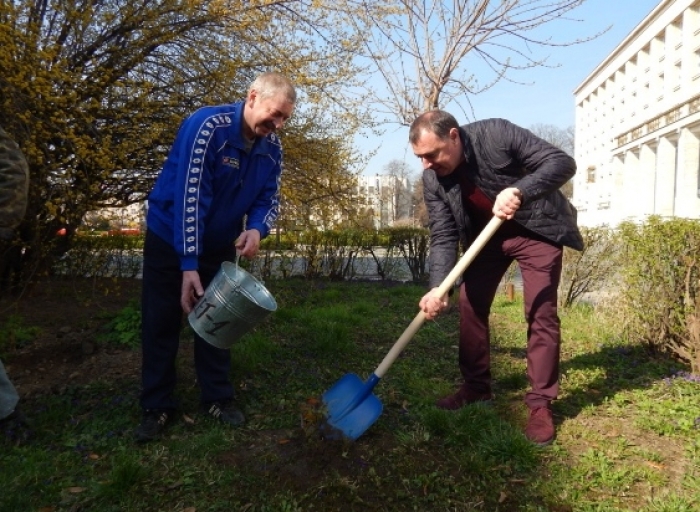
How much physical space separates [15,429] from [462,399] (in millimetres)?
2426

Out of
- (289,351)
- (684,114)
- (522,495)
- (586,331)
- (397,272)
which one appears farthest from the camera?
(684,114)

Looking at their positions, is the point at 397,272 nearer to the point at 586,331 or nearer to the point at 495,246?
the point at 586,331

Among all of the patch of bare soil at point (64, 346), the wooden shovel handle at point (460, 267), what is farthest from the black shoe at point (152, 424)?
the wooden shovel handle at point (460, 267)

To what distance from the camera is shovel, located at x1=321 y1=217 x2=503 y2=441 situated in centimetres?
266

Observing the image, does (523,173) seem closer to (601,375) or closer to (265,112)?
(265,112)

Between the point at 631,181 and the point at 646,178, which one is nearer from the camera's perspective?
the point at 646,178

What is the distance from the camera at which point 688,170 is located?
30.7 meters

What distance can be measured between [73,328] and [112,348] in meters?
0.97

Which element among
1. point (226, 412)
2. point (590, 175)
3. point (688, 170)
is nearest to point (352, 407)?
point (226, 412)

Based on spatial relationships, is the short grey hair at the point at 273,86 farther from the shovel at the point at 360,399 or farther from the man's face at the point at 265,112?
the shovel at the point at 360,399

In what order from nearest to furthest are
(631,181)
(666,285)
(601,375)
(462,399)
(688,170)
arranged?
(462,399), (601,375), (666,285), (688,170), (631,181)

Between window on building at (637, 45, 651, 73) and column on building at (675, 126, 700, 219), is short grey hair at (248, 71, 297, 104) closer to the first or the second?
column on building at (675, 126, 700, 219)

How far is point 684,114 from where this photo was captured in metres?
31.2

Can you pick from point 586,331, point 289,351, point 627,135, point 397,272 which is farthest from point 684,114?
point 289,351
